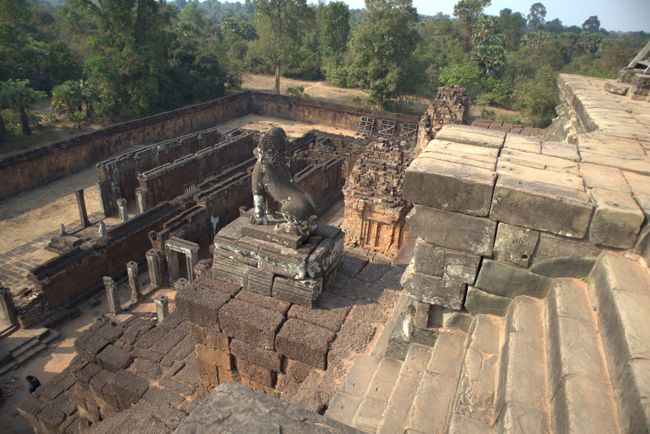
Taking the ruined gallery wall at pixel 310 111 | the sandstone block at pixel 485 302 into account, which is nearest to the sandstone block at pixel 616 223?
the sandstone block at pixel 485 302

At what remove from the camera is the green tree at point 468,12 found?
49.9m

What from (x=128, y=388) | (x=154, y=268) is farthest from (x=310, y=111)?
(x=128, y=388)

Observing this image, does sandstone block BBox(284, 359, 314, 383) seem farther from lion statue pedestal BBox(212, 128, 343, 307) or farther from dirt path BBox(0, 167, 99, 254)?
dirt path BBox(0, 167, 99, 254)

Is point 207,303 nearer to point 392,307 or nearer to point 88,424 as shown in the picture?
point 392,307

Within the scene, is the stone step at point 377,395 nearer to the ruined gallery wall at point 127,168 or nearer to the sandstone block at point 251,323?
the sandstone block at point 251,323

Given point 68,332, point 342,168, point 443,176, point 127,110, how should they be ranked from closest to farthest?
point 443,176, point 68,332, point 342,168, point 127,110

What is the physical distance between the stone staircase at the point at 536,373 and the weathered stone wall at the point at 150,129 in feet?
63.5

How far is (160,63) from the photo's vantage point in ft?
93.2

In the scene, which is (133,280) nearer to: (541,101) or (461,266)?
(461,266)

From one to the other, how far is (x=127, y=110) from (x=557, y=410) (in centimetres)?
→ 3067

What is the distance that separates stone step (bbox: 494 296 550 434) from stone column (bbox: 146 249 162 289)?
10586 millimetres

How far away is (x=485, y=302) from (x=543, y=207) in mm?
942

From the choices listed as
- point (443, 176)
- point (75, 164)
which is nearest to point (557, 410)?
point (443, 176)

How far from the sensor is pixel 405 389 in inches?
139
